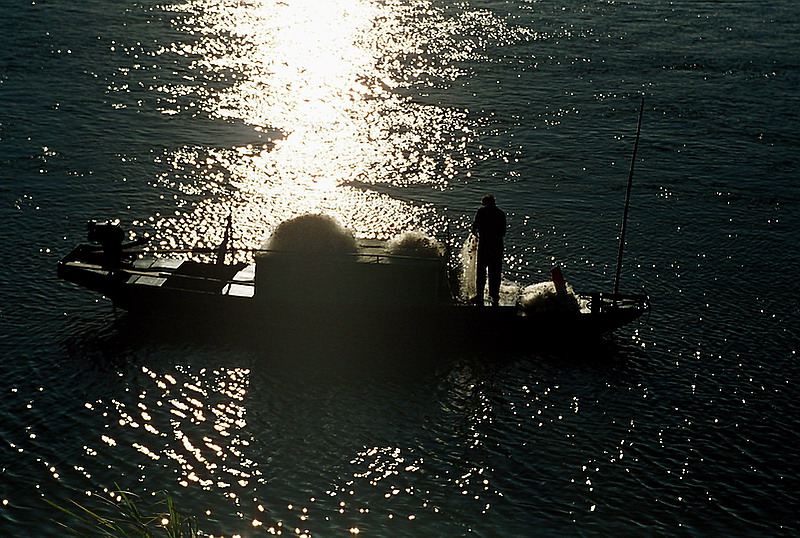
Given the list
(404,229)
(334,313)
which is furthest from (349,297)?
(404,229)

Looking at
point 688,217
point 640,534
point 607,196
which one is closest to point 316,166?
point 607,196

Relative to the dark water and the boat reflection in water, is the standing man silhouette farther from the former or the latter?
the dark water

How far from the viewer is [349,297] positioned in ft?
104

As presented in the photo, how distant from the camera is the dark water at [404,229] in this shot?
24906 millimetres

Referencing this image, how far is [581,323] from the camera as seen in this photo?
105ft

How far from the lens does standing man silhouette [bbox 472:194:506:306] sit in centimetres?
3162

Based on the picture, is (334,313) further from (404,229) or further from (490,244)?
(404,229)

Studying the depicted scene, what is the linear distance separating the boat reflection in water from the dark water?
91 centimetres

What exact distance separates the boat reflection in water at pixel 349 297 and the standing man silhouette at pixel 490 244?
2.58 ft

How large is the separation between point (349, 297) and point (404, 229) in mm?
12726

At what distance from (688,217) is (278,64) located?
3923 cm

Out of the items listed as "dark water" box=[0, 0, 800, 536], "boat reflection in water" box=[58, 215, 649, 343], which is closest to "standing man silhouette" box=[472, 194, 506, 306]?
"boat reflection in water" box=[58, 215, 649, 343]

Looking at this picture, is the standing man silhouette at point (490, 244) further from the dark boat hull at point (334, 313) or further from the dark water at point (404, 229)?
the dark water at point (404, 229)

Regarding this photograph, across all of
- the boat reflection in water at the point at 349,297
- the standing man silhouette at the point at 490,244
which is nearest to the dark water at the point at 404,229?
the boat reflection in water at the point at 349,297
